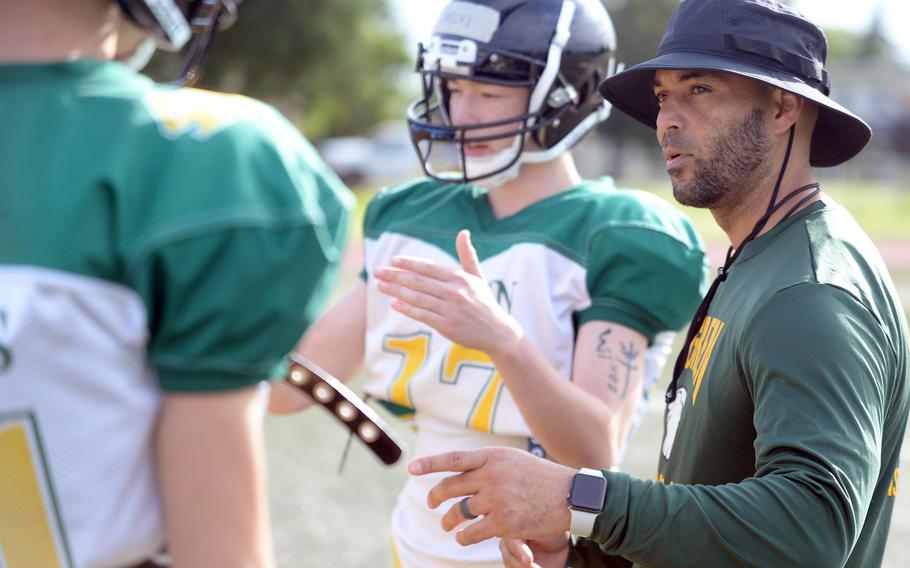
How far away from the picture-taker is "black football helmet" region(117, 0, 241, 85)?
55.7 inches

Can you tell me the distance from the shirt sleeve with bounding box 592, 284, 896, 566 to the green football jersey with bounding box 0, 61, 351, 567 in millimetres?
873

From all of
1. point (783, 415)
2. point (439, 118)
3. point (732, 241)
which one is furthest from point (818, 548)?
point (439, 118)

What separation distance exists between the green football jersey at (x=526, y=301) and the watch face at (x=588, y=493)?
2.26 ft

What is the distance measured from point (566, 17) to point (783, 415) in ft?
4.71

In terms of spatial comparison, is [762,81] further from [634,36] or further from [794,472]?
[634,36]

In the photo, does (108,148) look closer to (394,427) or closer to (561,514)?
(561,514)

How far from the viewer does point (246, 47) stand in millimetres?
24141

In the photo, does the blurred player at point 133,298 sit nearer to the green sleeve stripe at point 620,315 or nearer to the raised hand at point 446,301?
the raised hand at point 446,301

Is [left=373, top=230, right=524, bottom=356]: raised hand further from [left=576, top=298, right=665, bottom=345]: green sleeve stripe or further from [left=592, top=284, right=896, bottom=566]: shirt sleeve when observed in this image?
[left=592, top=284, right=896, bottom=566]: shirt sleeve

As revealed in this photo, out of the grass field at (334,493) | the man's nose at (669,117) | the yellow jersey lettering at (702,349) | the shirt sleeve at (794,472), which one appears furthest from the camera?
the grass field at (334,493)

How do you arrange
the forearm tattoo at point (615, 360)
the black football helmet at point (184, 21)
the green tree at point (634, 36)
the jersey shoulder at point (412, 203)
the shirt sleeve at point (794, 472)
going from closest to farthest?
the black football helmet at point (184, 21)
the shirt sleeve at point (794, 472)
the forearm tattoo at point (615, 360)
the jersey shoulder at point (412, 203)
the green tree at point (634, 36)

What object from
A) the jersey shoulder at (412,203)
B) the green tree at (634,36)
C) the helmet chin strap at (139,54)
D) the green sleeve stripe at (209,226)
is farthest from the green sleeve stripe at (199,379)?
the green tree at (634,36)

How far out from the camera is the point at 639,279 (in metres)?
2.58

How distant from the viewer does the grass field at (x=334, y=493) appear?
491cm
